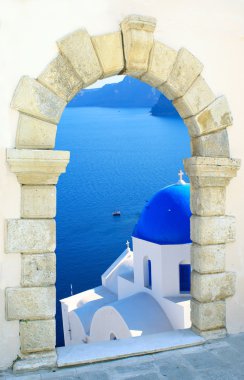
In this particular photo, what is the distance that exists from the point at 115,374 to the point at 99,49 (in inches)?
110

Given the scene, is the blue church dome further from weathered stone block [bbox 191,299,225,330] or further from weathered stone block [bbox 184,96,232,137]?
weathered stone block [bbox 184,96,232,137]

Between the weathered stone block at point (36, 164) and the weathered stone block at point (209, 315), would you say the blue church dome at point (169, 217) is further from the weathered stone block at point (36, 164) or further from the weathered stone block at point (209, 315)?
the weathered stone block at point (36, 164)

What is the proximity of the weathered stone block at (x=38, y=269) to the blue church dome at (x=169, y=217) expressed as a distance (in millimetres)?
6412

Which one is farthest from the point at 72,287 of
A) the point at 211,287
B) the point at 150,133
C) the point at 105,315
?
the point at 150,133

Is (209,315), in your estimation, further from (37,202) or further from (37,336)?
(37,202)

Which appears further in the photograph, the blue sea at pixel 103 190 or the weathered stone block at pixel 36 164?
the blue sea at pixel 103 190

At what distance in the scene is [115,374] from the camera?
3471 millimetres

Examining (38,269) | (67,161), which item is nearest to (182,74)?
(67,161)

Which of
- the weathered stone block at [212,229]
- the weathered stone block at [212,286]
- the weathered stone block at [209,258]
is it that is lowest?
the weathered stone block at [212,286]

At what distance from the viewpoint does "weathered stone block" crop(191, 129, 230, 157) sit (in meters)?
4.20

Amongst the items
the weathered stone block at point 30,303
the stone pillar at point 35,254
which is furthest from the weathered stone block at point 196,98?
the weathered stone block at point 30,303

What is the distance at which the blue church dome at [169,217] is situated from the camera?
983 centimetres

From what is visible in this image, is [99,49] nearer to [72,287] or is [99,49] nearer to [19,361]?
[19,361]

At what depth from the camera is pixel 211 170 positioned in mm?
4148
